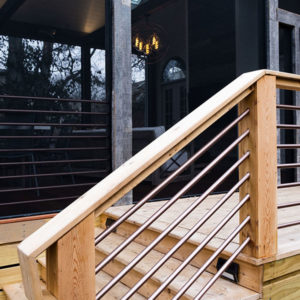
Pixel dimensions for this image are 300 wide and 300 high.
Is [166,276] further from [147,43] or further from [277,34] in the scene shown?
[147,43]

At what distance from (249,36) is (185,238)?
14.7ft

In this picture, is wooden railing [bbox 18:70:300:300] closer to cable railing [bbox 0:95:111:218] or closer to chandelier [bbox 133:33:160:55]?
cable railing [bbox 0:95:111:218]

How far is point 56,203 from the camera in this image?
3463 millimetres

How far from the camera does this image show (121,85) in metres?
2.87

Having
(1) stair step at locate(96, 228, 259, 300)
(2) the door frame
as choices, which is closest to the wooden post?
(1) stair step at locate(96, 228, 259, 300)

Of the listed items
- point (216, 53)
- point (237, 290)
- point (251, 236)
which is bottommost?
point (237, 290)

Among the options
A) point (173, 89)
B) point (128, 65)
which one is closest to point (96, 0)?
point (173, 89)

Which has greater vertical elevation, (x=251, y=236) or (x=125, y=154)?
(x=125, y=154)

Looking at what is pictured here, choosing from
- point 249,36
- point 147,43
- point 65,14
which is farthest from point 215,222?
point 65,14

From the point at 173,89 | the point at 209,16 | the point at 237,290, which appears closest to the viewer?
the point at 237,290

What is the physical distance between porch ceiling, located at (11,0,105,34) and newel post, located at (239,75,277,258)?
5.63 meters

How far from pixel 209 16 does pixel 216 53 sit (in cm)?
85

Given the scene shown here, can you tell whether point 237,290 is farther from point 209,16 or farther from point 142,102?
point 142,102

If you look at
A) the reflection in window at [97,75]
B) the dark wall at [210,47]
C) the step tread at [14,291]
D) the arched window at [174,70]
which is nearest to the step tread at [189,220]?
the step tread at [14,291]
